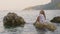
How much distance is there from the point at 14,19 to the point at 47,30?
391 centimetres

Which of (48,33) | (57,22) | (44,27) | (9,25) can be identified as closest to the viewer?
(48,33)

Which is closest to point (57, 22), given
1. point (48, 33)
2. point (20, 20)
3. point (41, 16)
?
point (20, 20)

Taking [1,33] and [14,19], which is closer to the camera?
[1,33]

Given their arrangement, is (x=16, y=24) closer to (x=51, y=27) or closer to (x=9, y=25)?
(x=9, y=25)

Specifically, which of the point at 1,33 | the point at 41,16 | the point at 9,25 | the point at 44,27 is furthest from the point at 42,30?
the point at 9,25

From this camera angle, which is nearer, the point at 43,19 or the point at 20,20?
the point at 43,19

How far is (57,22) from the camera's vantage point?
1695cm

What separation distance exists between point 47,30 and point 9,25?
3825 mm

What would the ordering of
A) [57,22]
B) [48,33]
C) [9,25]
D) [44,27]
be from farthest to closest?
[57,22], [9,25], [44,27], [48,33]

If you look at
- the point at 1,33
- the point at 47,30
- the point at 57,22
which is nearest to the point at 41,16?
the point at 47,30

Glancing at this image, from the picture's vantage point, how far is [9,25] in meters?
15.8

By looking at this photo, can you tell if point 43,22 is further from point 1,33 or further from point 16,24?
point 16,24

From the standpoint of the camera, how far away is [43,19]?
13258mm

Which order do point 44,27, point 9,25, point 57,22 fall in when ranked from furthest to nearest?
point 57,22
point 9,25
point 44,27
